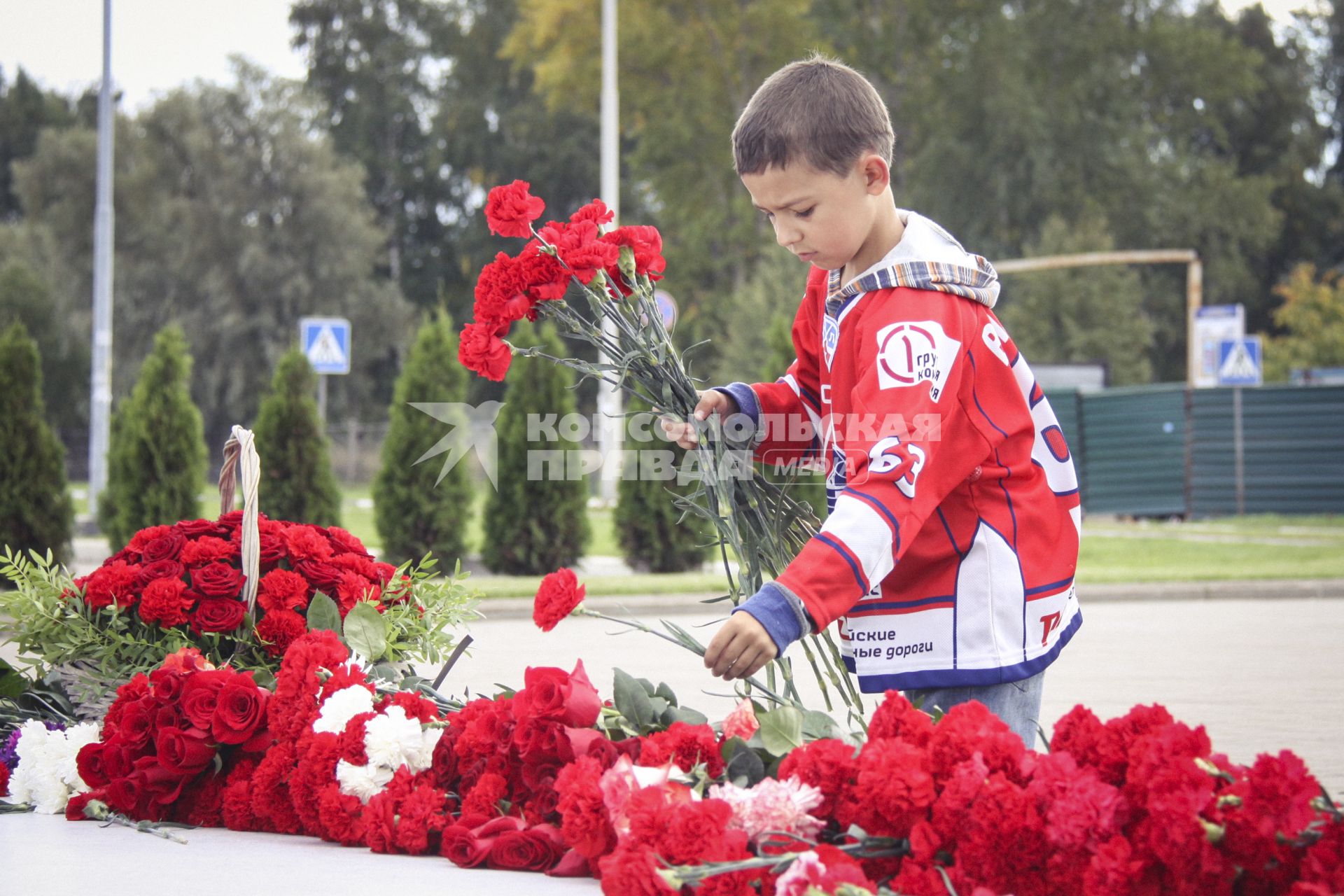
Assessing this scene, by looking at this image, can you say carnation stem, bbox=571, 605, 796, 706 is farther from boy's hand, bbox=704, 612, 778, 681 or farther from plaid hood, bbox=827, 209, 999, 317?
plaid hood, bbox=827, 209, 999, 317

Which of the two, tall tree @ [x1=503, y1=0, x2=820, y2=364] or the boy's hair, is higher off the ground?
tall tree @ [x1=503, y1=0, x2=820, y2=364]

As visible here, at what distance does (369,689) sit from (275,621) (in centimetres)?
52

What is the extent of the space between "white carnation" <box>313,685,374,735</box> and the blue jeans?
1.12 meters

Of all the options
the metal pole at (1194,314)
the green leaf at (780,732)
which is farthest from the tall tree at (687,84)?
the green leaf at (780,732)

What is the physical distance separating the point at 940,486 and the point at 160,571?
6.76 ft

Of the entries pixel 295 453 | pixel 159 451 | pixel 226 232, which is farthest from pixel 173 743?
pixel 226 232

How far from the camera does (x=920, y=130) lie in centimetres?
3803

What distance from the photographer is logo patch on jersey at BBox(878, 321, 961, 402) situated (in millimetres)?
2234

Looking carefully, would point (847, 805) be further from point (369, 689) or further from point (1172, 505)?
point (1172, 505)

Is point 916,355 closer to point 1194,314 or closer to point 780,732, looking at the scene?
point 780,732

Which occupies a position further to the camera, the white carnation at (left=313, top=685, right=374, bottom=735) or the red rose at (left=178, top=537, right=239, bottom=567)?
the red rose at (left=178, top=537, right=239, bottom=567)

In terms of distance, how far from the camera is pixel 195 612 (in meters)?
3.38

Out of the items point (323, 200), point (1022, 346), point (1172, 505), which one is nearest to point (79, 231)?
point (323, 200)

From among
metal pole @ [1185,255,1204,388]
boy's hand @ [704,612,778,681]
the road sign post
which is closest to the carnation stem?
boy's hand @ [704,612,778,681]
